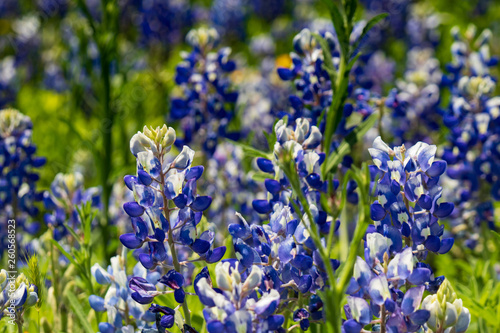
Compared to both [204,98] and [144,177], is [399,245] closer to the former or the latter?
[144,177]

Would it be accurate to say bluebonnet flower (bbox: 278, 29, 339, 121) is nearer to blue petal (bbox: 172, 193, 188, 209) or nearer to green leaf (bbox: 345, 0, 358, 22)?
green leaf (bbox: 345, 0, 358, 22)

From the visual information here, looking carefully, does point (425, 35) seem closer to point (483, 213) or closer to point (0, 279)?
point (483, 213)

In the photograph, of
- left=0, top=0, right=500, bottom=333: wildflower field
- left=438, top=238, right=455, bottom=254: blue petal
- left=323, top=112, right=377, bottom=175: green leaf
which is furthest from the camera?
left=323, top=112, right=377, bottom=175: green leaf

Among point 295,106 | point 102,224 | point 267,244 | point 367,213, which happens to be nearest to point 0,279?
point 267,244

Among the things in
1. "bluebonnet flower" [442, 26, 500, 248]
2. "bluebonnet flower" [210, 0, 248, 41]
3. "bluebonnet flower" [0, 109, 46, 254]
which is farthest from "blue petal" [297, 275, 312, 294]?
"bluebonnet flower" [210, 0, 248, 41]

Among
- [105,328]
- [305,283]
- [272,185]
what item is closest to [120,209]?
[105,328]

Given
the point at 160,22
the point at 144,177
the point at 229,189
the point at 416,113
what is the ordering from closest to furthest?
1. the point at 144,177
2. the point at 229,189
3. the point at 416,113
4. the point at 160,22
